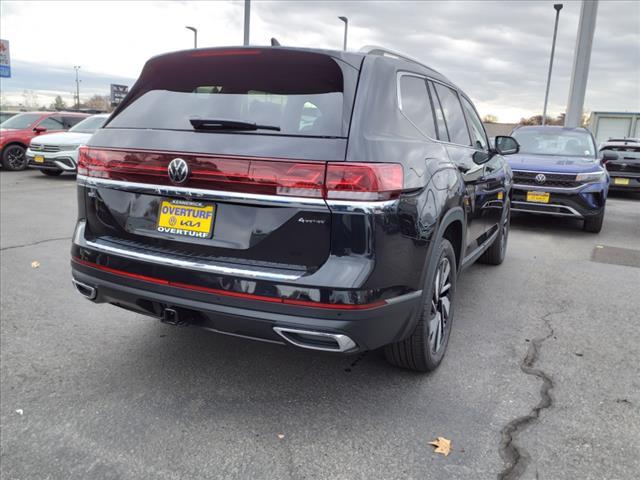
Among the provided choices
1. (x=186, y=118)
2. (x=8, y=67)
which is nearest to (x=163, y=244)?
(x=186, y=118)

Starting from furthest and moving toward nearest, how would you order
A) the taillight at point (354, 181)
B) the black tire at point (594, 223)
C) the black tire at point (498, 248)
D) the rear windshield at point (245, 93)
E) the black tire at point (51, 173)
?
the black tire at point (51, 173) < the black tire at point (594, 223) < the black tire at point (498, 248) < the rear windshield at point (245, 93) < the taillight at point (354, 181)

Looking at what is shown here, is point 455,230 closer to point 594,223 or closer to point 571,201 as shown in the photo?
point 571,201

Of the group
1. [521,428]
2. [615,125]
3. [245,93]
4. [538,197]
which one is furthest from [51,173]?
[615,125]

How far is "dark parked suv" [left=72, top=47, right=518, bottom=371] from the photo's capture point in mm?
2311

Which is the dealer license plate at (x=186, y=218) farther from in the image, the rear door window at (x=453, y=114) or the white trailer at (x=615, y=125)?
the white trailer at (x=615, y=125)

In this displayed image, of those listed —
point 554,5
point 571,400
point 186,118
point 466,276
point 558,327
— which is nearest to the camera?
point 186,118

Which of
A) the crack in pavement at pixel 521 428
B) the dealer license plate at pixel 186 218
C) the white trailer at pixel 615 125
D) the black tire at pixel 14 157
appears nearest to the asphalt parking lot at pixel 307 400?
the crack in pavement at pixel 521 428

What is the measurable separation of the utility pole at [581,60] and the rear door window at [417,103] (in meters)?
15.6

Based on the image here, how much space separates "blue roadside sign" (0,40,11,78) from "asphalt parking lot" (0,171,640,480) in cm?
2733

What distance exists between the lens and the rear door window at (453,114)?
3705mm

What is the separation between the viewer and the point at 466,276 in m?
5.46

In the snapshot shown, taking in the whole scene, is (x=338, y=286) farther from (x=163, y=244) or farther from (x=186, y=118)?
(x=186, y=118)

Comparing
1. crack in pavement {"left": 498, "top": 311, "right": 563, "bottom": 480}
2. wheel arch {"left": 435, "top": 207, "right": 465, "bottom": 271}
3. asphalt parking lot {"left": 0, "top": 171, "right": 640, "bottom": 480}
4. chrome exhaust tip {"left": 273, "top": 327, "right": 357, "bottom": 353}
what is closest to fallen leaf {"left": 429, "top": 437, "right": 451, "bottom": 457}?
asphalt parking lot {"left": 0, "top": 171, "right": 640, "bottom": 480}

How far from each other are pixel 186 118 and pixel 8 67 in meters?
30.1
